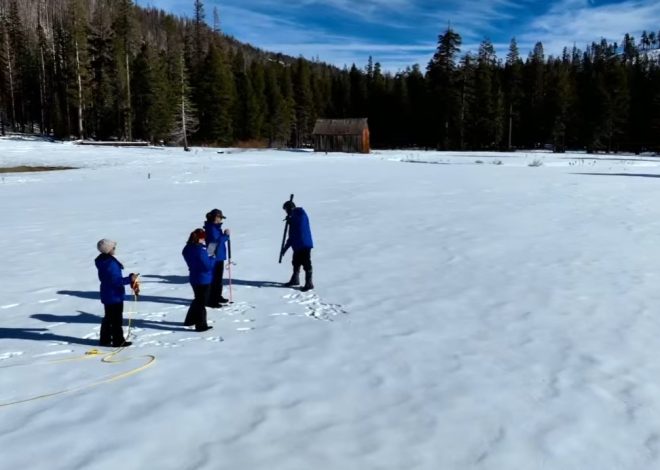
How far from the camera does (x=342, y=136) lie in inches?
2589

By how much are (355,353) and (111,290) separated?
3440mm

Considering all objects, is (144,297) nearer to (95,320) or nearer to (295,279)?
(95,320)

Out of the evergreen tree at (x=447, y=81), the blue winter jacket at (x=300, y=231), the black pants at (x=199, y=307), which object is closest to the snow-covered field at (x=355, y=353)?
the black pants at (x=199, y=307)

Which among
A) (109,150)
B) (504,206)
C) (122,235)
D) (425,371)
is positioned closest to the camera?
(425,371)

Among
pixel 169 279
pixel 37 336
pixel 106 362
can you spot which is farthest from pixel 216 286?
pixel 37 336

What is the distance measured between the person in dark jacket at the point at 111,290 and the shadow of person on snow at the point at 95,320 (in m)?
0.83

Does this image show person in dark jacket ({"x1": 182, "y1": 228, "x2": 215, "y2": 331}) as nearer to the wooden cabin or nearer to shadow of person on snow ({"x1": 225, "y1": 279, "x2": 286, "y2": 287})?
shadow of person on snow ({"x1": 225, "y1": 279, "x2": 286, "y2": 287})

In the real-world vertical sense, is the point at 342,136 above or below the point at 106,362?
above

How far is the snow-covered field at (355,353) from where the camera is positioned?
493cm

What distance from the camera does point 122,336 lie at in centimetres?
749

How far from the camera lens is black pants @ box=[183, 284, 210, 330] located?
788 centimetres

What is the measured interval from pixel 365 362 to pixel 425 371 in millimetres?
781

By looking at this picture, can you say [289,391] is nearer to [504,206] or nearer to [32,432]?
[32,432]

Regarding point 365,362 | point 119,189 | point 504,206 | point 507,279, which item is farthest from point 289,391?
point 119,189
